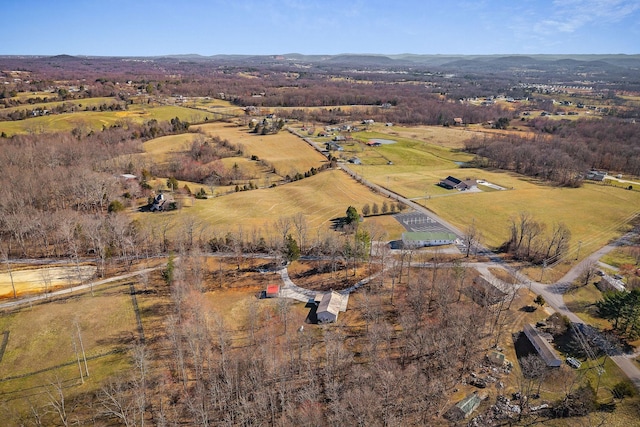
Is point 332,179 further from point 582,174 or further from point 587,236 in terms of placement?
point 582,174

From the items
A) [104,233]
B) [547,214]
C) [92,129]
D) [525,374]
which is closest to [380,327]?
[525,374]

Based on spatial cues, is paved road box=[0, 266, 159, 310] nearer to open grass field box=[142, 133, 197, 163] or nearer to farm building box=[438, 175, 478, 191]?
open grass field box=[142, 133, 197, 163]

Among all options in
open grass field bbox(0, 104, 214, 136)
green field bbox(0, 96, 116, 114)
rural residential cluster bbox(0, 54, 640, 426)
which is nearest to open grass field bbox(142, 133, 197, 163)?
rural residential cluster bbox(0, 54, 640, 426)

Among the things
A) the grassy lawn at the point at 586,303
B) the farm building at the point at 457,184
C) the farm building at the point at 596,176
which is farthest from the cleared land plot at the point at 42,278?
the farm building at the point at 596,176

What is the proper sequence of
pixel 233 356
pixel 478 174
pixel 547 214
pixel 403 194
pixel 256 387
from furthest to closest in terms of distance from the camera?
pixel 478 174 → pixel 403 194 → pixel 547 214 → pixel 233 356 → pixel 256 387

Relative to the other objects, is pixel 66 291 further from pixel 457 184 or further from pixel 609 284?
pixel 457 184

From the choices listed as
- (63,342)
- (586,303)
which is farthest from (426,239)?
(63,342)
